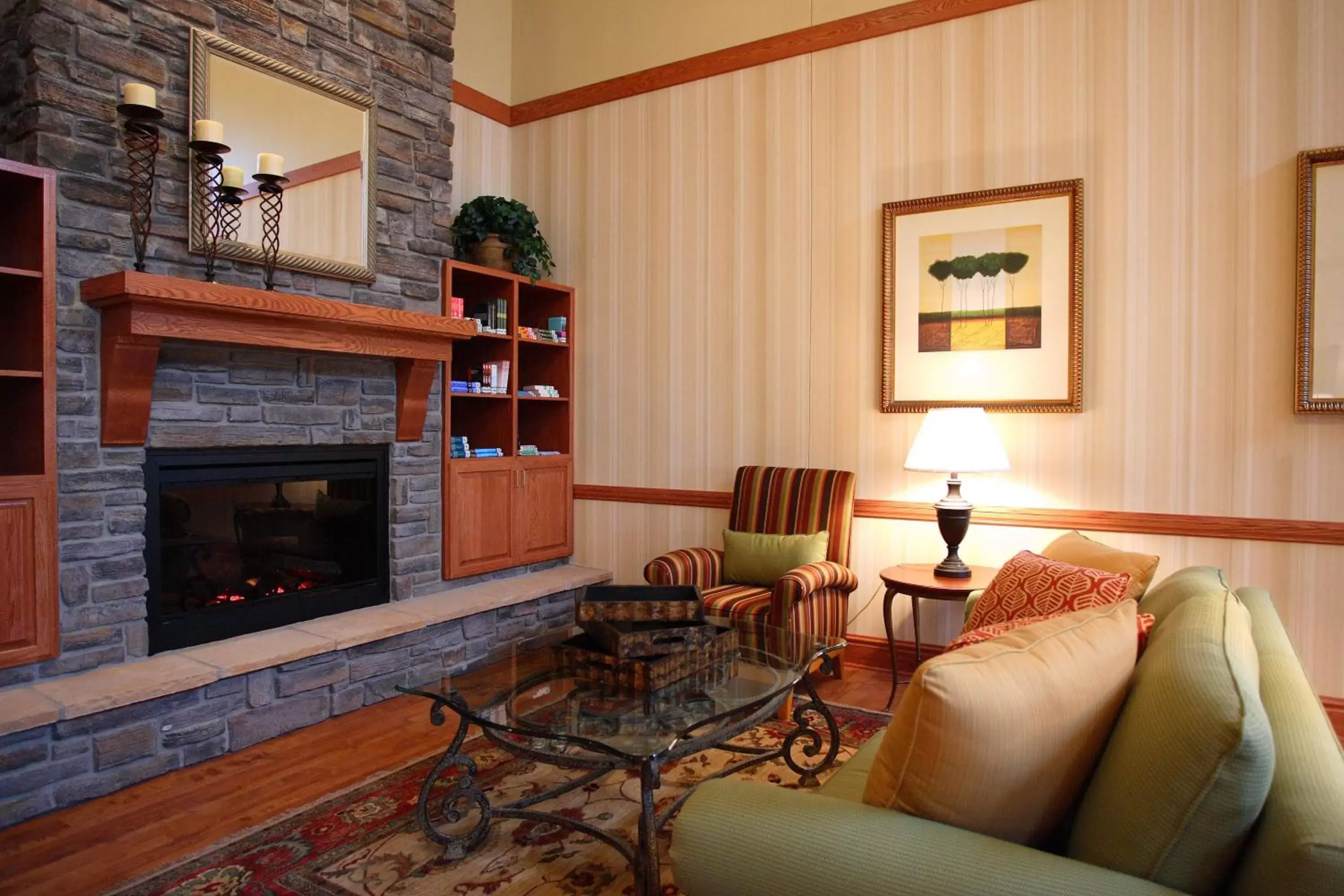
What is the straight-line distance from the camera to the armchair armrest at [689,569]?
3.82 meters

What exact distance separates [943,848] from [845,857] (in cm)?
13

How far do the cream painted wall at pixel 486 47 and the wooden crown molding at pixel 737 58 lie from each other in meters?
0.08

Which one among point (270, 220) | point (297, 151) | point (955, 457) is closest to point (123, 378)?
point (270, 220)

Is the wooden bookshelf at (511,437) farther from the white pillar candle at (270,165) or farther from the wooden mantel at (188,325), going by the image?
the white pillar candle at (270,165)

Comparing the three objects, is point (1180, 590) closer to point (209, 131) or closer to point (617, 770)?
point (617, 770)

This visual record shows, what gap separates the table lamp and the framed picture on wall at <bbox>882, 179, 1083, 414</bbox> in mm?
273

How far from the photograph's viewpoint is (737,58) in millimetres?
4461

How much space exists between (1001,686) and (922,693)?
4.2 inches

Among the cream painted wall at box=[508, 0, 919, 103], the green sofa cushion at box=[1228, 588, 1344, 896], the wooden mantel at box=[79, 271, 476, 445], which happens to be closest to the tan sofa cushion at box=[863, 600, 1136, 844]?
the green sofa cushion at box=[1228, 588, 1344, 896]

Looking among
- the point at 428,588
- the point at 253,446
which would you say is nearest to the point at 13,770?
the point at 253,446

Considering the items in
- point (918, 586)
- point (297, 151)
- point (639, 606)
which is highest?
point (297, 151)

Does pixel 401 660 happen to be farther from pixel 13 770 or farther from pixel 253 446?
pixel 13 770

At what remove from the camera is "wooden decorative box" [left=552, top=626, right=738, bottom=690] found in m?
2.25

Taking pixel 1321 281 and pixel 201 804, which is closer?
pixel 201 804
